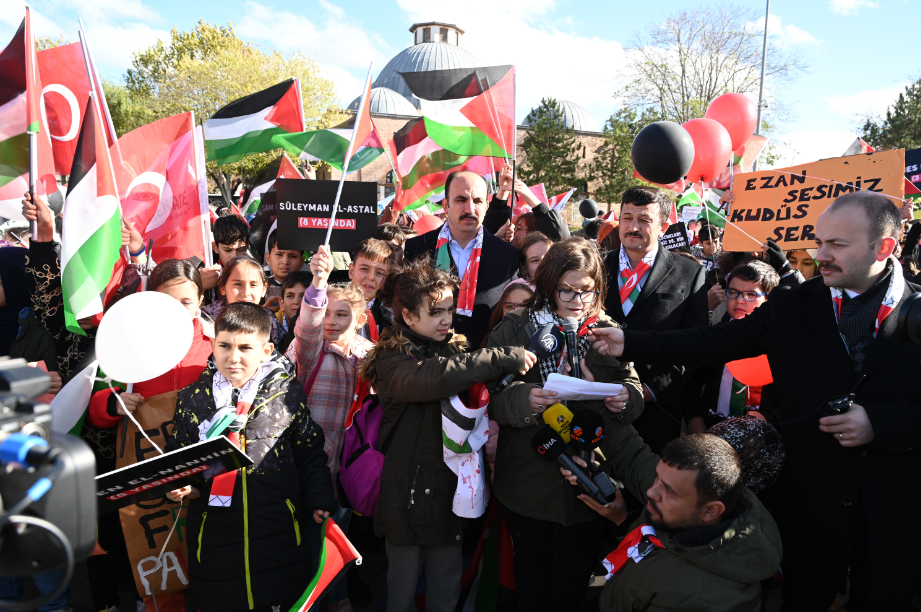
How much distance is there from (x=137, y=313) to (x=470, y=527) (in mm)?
2119

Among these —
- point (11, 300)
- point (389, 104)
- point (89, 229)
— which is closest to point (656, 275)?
point (89, 229)

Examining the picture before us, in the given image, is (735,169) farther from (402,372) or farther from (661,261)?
(402,372)

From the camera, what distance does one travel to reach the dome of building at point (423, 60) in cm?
5725

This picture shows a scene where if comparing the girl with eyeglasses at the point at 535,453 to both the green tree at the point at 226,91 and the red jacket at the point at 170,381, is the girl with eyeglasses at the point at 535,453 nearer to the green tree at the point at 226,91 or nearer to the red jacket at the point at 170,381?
the red jacket at the point at 170,381

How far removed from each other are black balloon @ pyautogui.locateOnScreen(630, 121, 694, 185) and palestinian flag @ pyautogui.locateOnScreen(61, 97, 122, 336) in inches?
138

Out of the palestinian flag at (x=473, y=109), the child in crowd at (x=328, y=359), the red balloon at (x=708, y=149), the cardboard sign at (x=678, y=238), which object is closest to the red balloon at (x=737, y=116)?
the red balloon at (x=708, y=149)

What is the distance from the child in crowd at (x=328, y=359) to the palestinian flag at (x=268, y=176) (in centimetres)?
416

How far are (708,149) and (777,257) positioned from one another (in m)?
2.69

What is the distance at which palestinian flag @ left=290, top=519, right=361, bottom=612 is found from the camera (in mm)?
2516

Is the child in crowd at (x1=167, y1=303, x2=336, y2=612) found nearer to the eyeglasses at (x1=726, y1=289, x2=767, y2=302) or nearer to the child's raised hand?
the child's raised hand

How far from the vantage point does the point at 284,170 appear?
7582mm

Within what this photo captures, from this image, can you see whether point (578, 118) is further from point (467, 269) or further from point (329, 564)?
point (329, 564)

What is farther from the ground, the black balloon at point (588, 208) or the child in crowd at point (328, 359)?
the black balloon at point (588, 208)

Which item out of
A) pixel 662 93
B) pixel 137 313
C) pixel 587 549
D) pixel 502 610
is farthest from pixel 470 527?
pixel 662 93
